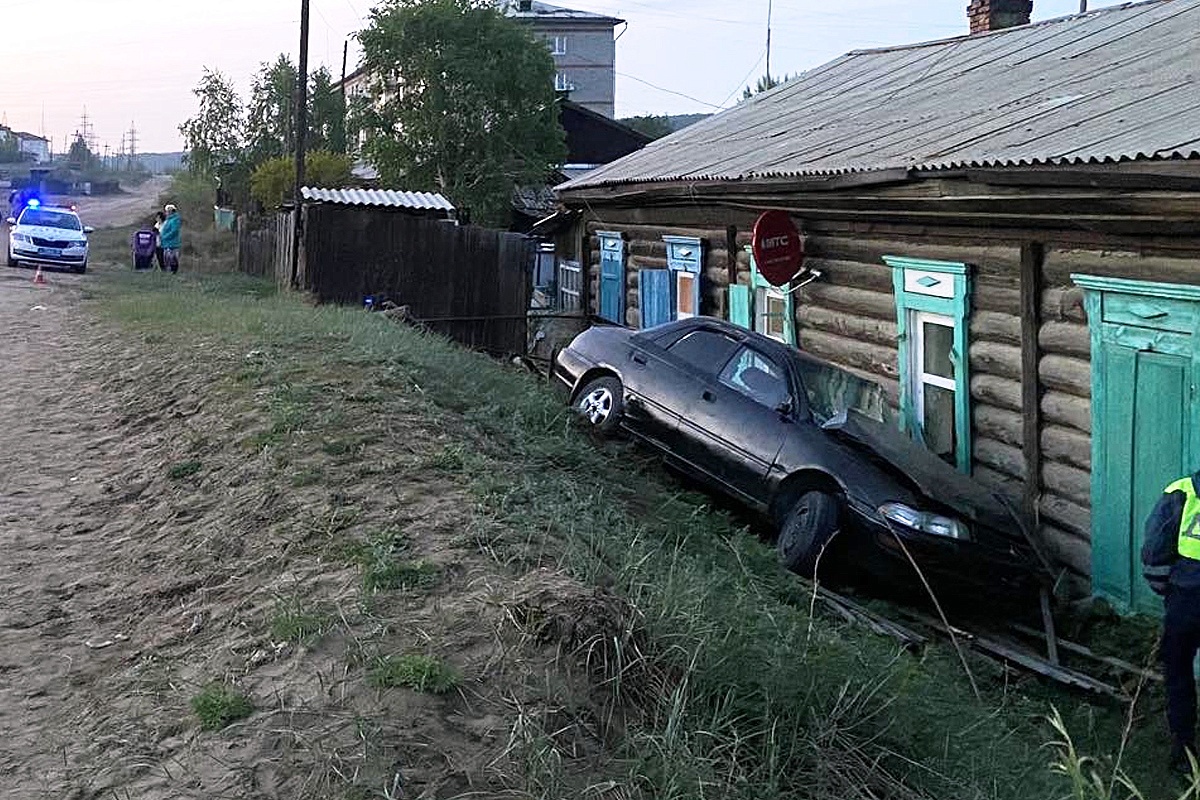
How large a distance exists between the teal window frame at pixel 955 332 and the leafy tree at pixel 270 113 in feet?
149

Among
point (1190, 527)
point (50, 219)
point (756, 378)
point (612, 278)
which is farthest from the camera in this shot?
point (50, 219)

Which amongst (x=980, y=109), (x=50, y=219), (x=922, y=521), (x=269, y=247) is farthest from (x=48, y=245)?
(x=922, y=521)

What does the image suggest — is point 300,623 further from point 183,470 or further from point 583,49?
point 583,49

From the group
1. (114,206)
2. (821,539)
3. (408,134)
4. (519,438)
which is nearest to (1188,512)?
(821,539)

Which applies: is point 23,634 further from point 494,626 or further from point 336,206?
point 336,206

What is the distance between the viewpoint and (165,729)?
454 centimetres

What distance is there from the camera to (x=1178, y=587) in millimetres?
6434

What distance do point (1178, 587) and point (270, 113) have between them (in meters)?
52.3

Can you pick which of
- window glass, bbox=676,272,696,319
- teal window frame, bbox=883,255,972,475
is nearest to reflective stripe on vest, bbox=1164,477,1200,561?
teal window frame, bbox=883,255,972,475

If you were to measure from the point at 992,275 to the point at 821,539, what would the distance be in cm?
287

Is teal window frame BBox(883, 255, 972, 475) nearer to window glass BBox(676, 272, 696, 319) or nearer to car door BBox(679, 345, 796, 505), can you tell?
car door BBox(679, 345, 796, 505)

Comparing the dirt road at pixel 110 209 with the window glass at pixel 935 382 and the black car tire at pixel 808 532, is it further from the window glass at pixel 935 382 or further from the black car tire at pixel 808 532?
the black car tire at pixel 808 532

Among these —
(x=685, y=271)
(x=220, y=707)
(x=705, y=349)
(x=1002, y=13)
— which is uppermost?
(x=1002, y=13)

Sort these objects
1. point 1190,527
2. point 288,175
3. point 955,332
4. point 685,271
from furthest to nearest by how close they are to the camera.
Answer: point 288,175
point 685,271
point 955,332
point 1190,527
